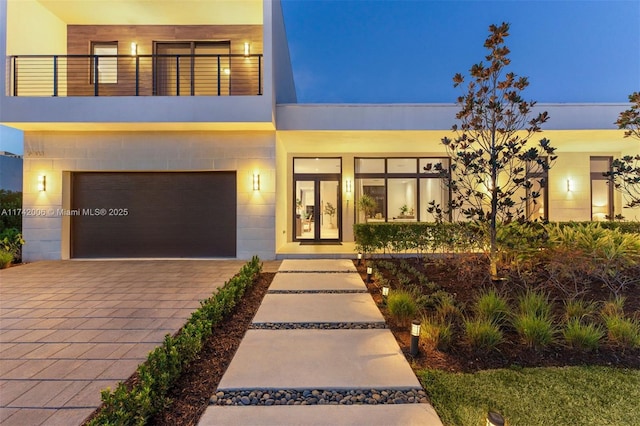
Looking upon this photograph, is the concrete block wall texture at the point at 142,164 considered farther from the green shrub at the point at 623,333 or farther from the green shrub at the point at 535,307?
the green shrub at the point at 623,333

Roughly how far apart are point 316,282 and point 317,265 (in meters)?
1.38

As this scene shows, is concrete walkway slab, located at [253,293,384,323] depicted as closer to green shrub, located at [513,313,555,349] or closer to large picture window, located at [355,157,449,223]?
green shrub, located at [513,313,555,349]

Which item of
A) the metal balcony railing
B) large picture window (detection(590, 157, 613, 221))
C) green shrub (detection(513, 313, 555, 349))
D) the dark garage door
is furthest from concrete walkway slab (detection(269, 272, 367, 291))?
large picture window (detection(590, 157, 613, 221))

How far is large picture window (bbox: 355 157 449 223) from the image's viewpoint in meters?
10.1

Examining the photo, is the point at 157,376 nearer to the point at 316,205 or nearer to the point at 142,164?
the point at 142,164

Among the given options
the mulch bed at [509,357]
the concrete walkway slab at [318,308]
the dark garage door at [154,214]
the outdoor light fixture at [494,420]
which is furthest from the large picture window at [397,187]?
the outdoor light fixture at [494,420]

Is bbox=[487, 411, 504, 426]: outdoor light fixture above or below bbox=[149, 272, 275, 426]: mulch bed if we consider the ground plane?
above

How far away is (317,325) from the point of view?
11.5 feet

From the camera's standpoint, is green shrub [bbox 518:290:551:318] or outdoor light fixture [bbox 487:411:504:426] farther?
green shrub [bbox 518:290:551:318]

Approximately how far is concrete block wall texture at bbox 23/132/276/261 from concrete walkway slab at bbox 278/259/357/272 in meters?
0.98

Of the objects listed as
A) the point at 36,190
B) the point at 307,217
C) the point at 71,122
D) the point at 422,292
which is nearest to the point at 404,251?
the point at 422,292

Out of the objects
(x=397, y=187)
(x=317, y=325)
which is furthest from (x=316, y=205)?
(x=317, y=325)

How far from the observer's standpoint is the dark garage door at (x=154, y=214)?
25.4 feet

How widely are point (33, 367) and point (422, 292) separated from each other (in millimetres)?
4680
